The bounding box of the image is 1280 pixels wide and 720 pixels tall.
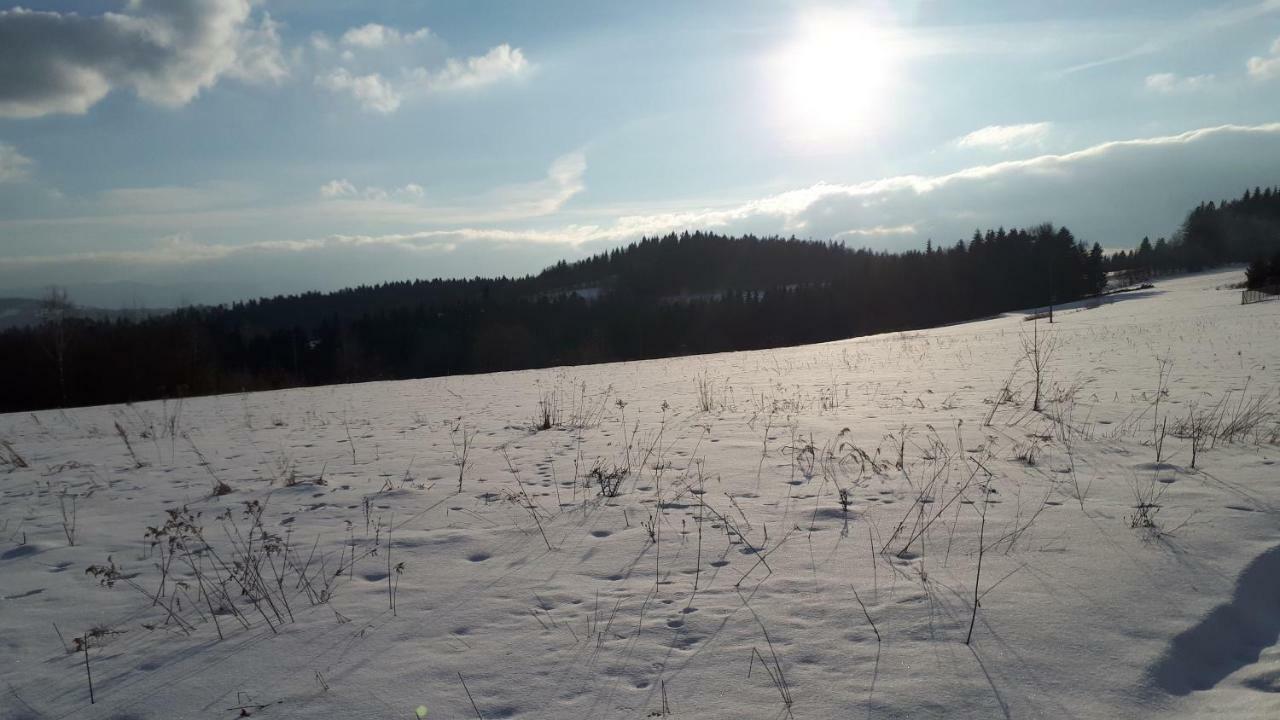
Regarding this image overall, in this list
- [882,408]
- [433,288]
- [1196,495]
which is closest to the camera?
[1196,495]

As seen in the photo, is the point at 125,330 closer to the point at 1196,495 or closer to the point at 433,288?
the point at 1196,495

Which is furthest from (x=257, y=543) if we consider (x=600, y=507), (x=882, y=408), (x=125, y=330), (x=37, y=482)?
(x=125, y=330)

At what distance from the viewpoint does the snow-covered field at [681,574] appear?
8.73 ft

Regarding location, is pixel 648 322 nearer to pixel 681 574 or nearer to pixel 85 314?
pixel 85 314

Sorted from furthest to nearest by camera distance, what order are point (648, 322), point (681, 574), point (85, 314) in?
point (648, 322) → point (85, 314) → point (681, 574)

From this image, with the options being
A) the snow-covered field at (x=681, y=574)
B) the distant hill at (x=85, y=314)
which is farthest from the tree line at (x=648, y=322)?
the snow-covered field at (x=681, y=574)

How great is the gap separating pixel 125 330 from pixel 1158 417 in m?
60.0

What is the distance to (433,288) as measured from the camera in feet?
426

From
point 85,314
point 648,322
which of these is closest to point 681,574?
point 85,314

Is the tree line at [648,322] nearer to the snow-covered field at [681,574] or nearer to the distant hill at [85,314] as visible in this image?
the distant hill at [85,314]

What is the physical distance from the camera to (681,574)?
3.74 meters

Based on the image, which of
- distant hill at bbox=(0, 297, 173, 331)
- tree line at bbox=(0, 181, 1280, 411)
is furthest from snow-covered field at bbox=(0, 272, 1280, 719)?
tree line at bbox=(0, 181, 1280, 411)

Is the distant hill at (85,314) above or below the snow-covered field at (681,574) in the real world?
above

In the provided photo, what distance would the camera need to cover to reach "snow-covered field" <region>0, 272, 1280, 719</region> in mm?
2662
